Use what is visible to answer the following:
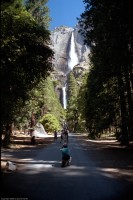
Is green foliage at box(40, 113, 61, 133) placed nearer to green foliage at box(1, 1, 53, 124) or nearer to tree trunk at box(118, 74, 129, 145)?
tree trunk at box(118, 74, 129, 145)

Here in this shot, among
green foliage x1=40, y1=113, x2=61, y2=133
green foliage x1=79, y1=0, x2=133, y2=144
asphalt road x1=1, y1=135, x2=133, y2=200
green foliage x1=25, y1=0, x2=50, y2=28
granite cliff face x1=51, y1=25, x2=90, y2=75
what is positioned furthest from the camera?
granite cliff face x1=51, y1=25, x2=90, y2=75

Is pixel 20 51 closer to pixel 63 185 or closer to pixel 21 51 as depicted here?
pixel 21 51

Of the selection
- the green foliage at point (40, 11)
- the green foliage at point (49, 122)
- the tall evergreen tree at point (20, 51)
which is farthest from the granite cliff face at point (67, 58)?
the tall evergreen tree at point (20, 51)

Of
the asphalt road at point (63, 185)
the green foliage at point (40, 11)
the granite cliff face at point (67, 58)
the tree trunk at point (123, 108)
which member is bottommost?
the asphalt road at point (63, 185)

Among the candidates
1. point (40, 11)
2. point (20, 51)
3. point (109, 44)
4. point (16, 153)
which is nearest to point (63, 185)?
point (20, 51)

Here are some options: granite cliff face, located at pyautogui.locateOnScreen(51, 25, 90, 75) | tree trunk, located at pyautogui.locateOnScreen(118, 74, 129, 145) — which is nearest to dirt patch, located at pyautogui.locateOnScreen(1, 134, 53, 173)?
tree trunk, located at pyautogui.locateOnScreen(118, 74, 129, 145)

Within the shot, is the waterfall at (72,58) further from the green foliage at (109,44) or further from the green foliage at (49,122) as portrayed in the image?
the green foliage at (109,44)

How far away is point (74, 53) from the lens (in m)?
164

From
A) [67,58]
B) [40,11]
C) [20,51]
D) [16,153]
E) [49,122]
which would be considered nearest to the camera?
[20,51]

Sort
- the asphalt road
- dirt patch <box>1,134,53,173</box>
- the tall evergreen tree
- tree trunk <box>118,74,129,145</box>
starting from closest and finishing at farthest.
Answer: the asphalt road
the tall evergreen tree
dirt patch <box>1,134,53,173</box>
tree trunk <box>118,74,129,145</box>

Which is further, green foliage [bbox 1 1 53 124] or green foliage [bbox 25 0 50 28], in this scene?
green foliage [bbox 25 0 50 28]

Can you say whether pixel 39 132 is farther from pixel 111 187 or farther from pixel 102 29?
pixel 111 187

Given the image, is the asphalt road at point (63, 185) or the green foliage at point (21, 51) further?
the green foliage at point (21, 51)

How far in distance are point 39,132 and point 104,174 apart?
59730 mm
